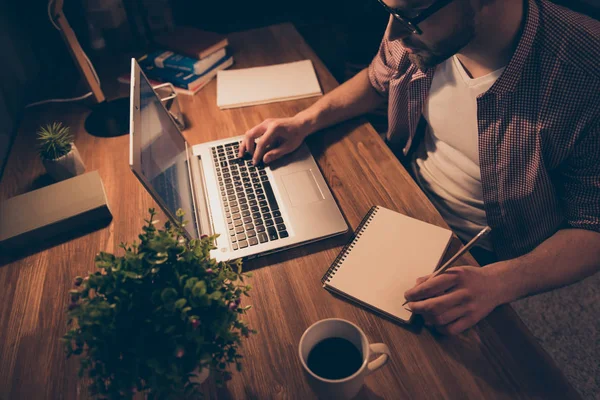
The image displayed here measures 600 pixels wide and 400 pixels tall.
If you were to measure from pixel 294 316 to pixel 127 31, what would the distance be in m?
1.42

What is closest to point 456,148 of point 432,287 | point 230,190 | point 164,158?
point 432,287

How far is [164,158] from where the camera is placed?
2.77 ft

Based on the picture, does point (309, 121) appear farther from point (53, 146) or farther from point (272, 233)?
point (53, 146)

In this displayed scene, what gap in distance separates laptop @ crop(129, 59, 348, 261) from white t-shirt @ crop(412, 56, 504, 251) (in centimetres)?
38

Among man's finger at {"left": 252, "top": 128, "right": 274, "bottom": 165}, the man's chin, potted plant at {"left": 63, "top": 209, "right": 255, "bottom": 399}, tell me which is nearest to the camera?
potted plant at {"left": 63, "top": 209, "right": 255, "bottom": 399}

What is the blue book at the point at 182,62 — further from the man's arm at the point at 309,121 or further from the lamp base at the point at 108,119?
the man's arm at the point at 309,121

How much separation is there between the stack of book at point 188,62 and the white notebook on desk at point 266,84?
6 cm

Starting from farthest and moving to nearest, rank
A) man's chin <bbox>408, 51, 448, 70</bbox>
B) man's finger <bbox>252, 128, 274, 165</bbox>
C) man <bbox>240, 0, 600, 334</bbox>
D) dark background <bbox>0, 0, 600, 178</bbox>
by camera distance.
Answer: dark background <bbox>0, 0, 600, 178</bbox> < man's finger <bbox>252, 128, 274, 165</bbox> < man's chin <bbox>408, 51, 448, 70</bbox> < man <bbox>240, 0, 600, 334</bbox>

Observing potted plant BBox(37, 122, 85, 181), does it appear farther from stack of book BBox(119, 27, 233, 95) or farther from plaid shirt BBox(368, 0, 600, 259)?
plaid shirt BBox(368, 0, 600, 259)

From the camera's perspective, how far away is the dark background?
1303mm

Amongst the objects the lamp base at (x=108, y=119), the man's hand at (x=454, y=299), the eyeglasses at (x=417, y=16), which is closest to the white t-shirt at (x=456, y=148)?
the eyeglasses at (x=417, y=16)

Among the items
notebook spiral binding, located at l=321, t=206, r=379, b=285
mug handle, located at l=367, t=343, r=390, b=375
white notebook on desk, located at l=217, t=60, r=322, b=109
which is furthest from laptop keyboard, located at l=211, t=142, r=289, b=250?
→ mug handle, located at l=367, t=343, r=390, b=375

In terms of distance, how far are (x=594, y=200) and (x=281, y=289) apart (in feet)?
2.24

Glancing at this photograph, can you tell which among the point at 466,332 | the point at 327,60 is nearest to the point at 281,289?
the point at 466,332
